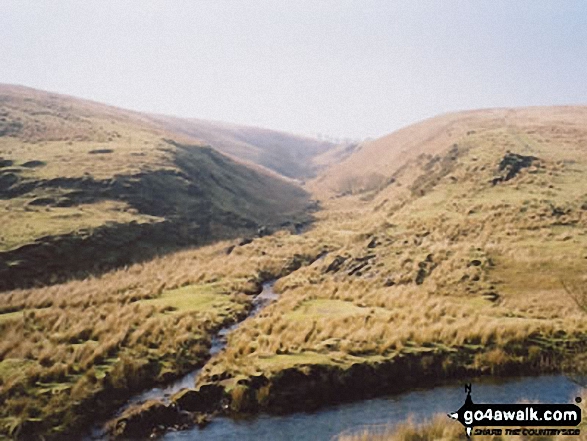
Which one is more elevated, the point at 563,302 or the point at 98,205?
the point at 563,302

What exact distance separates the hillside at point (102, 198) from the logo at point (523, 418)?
2970 cm

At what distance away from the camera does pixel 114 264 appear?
40438 mm

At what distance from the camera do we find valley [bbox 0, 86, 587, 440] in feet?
59.4

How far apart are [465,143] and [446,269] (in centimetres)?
5725

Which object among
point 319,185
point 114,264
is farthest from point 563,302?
point 319,185

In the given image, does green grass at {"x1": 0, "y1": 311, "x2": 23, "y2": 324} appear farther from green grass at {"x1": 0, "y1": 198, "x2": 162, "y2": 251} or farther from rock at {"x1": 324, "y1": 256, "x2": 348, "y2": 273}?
rock at {"x1": 324, "y1": 256, "x2": 348, "y2": 273}

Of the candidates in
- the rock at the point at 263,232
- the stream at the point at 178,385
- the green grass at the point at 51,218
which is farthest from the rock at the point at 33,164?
the stream at the point at 178,385

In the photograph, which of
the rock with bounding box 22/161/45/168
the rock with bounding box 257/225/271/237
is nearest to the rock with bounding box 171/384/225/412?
the rock with bounding box 257/225/271/237

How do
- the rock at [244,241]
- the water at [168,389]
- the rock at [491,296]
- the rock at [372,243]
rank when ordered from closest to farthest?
1. the water at [168,389]
2. the rock at [491,296]
3. the rock at [372,243]
4. the rock at [244,241]

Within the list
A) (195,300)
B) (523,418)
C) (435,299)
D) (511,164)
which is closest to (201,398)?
(523,418)

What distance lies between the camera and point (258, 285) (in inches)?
1401

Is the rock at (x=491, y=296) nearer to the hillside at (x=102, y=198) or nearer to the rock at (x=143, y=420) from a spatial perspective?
the rock at (x=143, y=420)

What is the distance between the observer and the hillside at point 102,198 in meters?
39.2

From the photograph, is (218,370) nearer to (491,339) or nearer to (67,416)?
(67,416)
